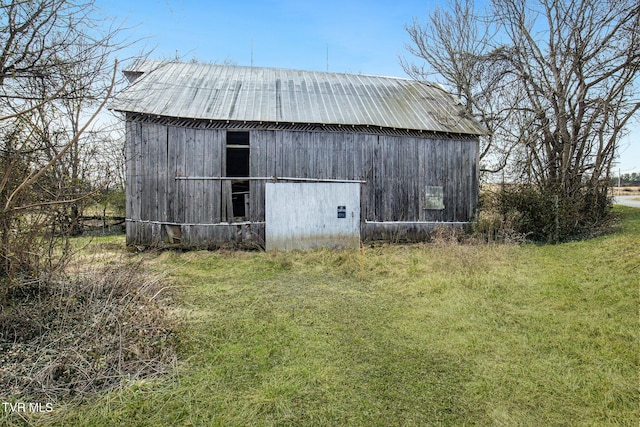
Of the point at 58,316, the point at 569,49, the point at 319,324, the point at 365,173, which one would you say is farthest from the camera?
the point at 569,49

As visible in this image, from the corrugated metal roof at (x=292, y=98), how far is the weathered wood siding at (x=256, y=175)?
1.74ft

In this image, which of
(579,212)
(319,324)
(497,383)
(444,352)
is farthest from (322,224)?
(579,212)

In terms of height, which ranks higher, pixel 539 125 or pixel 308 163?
pixel 539 125

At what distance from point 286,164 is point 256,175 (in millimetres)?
952

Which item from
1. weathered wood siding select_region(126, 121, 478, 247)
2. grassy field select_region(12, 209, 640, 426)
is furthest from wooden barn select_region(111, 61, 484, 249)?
grassy field select_region(12, 209, 640, 426)

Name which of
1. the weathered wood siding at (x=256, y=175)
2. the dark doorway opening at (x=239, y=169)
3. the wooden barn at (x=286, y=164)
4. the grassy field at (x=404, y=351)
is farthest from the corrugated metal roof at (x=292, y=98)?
the grassy field at (x=404, y=351)

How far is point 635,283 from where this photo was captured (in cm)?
584

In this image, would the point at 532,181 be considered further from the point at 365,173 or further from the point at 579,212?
the point at 365,173

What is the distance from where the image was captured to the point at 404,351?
4141 millimetres

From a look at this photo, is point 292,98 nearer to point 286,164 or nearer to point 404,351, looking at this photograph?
point 286,164

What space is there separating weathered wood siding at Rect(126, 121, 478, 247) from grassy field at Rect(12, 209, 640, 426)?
3128mm

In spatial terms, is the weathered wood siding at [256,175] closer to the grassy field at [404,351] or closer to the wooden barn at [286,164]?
the wooden barn at [286,164]

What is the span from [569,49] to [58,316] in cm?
1565

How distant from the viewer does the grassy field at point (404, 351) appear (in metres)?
3.03
